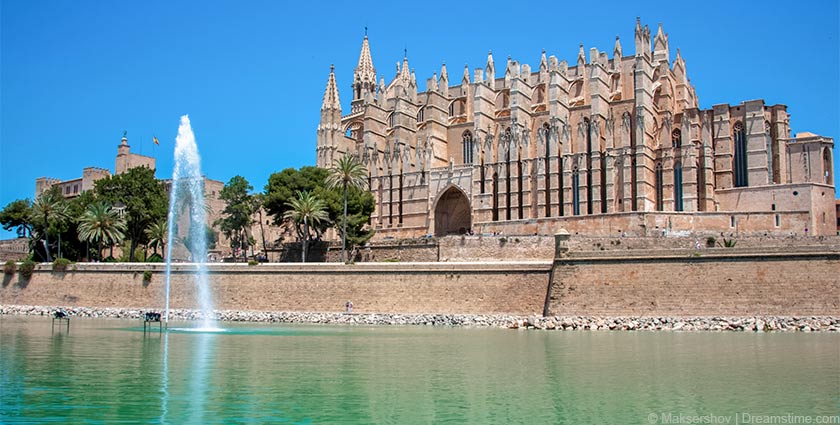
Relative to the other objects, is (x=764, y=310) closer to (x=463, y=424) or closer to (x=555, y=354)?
(x=555, y=354)

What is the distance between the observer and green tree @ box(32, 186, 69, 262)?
5206 centimetres

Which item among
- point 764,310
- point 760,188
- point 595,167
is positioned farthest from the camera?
point 595,167

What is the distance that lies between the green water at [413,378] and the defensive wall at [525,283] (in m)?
4.04

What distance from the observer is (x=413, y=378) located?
58.4 ft

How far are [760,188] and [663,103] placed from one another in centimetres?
1065

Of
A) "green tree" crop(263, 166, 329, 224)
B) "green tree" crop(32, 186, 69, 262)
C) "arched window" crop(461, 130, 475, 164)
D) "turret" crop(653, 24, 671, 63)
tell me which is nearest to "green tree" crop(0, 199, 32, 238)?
"green tree" crop(32, 186, 69, 262)

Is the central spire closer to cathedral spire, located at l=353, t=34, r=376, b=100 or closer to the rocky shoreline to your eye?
cathedral spire, located at l=353, t=34, r=376, b=100

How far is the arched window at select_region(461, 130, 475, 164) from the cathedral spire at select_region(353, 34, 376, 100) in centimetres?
2943

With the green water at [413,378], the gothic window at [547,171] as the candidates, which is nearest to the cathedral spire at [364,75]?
the gothic window at [547,171]

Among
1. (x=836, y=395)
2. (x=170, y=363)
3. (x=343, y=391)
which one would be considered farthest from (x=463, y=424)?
(x=170, y=363)

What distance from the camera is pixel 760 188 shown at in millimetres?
49438

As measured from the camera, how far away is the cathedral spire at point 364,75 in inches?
3617

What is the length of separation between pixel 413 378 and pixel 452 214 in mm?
A: 43759

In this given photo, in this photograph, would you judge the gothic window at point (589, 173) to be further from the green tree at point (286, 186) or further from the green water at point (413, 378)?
the green water at point (413, 378)
